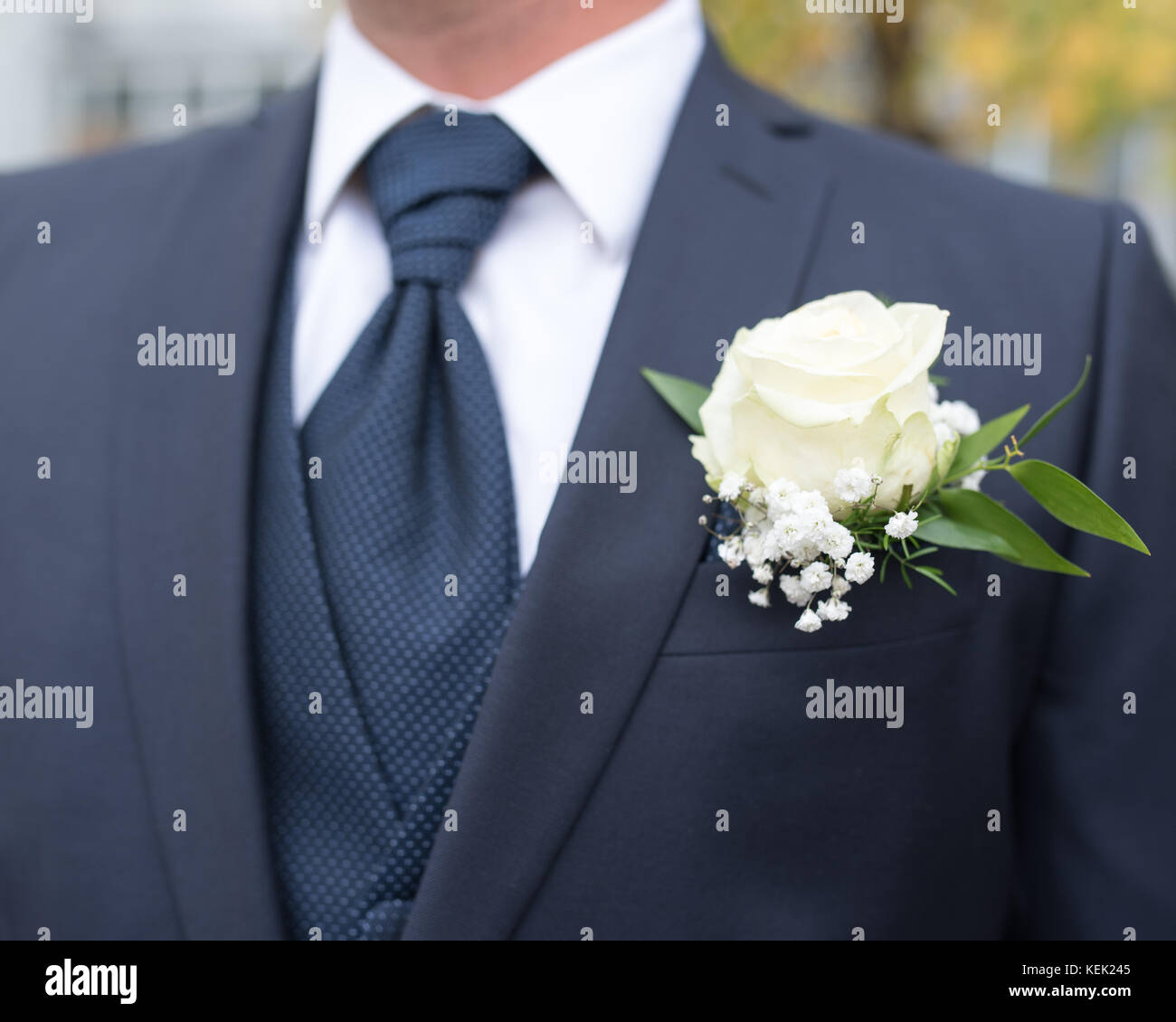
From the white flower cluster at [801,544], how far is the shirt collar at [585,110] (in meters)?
0.49

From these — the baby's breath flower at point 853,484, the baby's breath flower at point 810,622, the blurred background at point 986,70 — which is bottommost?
the baby's breath flower at point 810,622

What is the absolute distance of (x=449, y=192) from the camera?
147 cm

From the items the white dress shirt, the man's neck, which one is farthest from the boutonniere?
the man's neck

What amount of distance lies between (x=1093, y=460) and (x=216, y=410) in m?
1.12

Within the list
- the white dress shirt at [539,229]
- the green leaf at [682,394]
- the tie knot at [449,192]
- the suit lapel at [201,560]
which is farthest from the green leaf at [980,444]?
the suit lapel at [201,560]

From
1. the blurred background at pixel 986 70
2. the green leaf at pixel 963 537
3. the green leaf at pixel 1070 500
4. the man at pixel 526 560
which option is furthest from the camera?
the blurred background at pixel 986 70

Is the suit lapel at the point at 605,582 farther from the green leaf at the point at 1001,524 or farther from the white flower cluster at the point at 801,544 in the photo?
the green leaf at the point at 1001,524

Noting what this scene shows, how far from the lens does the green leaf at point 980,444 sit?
3.89 feet

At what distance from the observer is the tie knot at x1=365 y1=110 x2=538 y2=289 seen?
4.78 ft

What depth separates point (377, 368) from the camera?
4.75ft

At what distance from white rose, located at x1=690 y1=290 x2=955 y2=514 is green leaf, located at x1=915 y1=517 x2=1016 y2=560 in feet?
0.14

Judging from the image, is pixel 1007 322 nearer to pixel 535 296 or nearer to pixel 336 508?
pixel 535 296

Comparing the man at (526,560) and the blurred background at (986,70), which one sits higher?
the blurred background at (986,70)
